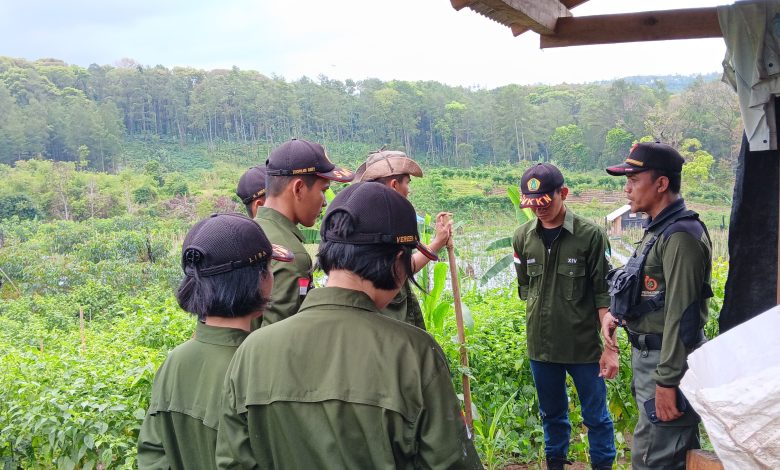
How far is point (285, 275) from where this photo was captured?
2594mm

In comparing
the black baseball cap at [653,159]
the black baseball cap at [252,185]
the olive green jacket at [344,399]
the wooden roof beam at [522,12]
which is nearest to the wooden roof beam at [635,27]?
the wooden roof beam at [522,12]

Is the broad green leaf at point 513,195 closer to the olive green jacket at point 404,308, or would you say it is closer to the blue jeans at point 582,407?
the blue jeans at point 582,407

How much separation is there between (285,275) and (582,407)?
2099mm

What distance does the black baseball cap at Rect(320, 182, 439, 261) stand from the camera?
1.64m

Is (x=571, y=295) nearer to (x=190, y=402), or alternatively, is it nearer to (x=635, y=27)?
(x=635, y=27)

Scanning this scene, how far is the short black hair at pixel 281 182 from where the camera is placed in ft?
9.38

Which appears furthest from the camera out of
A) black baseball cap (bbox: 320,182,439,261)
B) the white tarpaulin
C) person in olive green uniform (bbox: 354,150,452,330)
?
person in olive green uniform (bbox: 354,150,452,330)

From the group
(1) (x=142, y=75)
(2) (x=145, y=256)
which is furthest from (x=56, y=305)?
(1) (x=142, y=75)

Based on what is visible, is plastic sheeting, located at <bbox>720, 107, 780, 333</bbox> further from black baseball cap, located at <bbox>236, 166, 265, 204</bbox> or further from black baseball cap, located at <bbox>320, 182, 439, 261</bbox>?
black baseball cap, located at <bbox>236, 166, 265, 204</bbox>

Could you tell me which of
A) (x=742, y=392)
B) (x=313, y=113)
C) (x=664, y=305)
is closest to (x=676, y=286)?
(x=664, y=305)

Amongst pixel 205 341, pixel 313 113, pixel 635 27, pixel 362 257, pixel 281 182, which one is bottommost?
pixel 205 341

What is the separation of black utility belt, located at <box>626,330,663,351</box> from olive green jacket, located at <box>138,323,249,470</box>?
1.86 meters

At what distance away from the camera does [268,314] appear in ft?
8.30

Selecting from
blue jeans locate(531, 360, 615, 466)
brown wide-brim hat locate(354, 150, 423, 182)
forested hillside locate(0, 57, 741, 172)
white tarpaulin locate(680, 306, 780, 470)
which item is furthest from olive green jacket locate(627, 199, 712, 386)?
forested hillside locate(0, 57, 741, 172)
